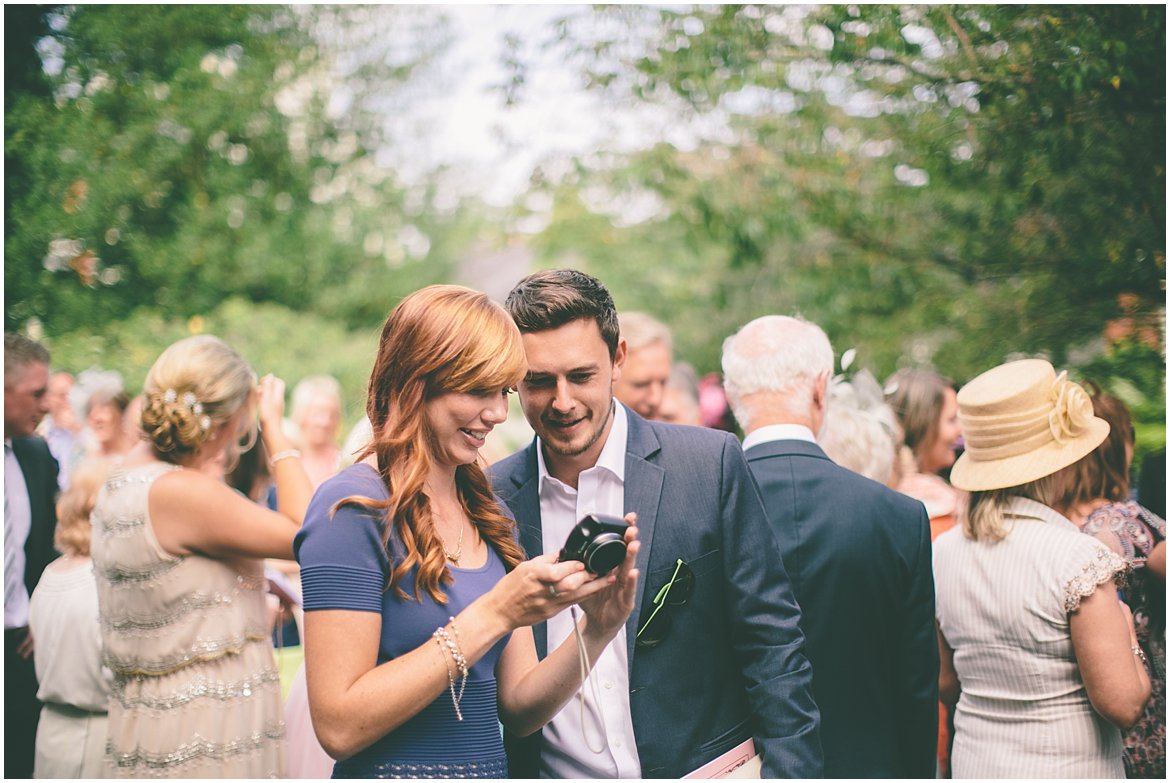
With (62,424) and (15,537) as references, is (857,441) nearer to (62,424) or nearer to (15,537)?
(15,537)

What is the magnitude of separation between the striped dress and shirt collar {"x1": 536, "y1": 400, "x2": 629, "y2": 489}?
55.2 inches

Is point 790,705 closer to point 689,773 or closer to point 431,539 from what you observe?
point 689,773

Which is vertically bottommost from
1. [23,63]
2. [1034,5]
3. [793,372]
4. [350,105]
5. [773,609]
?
[773,609]

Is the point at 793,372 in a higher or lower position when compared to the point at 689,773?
higher

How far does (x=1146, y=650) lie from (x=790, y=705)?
86.5 inches

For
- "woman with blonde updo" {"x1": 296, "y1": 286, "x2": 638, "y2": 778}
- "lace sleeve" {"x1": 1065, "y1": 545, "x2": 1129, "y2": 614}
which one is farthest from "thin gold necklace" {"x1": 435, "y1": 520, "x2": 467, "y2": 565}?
"lace sleeve" {"x1": 1065, "y1": 545, "x2": 1129, "y2": 614}

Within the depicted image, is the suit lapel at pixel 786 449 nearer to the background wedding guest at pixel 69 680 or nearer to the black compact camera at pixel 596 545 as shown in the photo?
the black compact camera at pixel 596 545

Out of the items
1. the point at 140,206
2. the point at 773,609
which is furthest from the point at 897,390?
the point at 140,206

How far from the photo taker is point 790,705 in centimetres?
263

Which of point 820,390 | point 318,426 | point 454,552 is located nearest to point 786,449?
point 820,390

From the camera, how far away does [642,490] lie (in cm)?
280

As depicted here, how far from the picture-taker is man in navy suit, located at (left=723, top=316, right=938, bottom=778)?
126 inches

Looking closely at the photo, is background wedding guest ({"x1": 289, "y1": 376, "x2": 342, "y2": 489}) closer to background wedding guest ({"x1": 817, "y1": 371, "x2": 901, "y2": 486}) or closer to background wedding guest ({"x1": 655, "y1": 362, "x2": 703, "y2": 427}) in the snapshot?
background wedding guest ({"x1": 655, "y1": 362, "x2": 703, "y2": 427})

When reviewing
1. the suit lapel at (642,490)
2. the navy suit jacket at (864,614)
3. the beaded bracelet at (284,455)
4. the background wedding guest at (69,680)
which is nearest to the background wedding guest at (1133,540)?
the navy suit jacket at (864,614)
